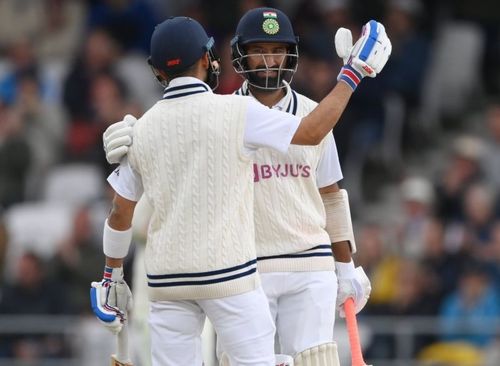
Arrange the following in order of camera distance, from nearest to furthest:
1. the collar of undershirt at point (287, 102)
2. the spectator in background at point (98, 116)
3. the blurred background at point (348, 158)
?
the collar of undershirt at point (287, 102)
the blurred background at point (348, 158)
the spectator in background at point (98, 116)

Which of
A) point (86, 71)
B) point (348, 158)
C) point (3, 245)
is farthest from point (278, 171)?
point (86, 71)

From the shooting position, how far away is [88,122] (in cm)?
1397

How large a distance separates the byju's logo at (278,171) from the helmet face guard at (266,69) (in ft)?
1.16

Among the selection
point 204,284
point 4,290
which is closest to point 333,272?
point 204,284

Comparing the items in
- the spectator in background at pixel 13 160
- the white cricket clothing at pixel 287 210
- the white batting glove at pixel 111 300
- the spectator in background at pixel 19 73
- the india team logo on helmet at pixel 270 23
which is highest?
the spectator in background at pixel 19 73

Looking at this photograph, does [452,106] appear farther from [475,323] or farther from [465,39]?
[475,323]

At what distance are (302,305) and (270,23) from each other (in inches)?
49.3

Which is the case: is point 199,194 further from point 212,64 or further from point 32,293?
point 32,293

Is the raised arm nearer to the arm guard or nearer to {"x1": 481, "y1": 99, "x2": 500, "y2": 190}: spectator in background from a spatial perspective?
the arm guard

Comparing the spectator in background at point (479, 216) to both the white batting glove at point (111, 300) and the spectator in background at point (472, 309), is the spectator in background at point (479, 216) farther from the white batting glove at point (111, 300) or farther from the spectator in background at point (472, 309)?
the white batting glove at point (111, 300)

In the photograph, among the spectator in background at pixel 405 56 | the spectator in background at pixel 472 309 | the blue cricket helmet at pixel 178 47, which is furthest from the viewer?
the spectator in background at pixel 405 56

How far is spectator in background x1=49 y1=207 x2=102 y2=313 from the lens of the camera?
12602mm

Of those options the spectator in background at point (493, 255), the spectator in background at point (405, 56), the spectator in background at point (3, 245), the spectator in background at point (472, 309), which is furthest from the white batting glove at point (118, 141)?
the spectator in background at point (405, 56)

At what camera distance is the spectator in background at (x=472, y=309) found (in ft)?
37.3
